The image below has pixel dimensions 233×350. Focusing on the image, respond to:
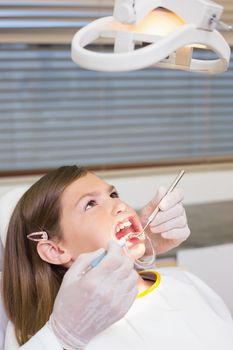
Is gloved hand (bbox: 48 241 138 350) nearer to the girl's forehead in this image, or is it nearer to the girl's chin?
the girl's chin

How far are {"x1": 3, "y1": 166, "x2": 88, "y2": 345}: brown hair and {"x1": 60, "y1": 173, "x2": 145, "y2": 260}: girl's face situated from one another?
29 mm

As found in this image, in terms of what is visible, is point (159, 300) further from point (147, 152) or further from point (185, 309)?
point (147, 152)

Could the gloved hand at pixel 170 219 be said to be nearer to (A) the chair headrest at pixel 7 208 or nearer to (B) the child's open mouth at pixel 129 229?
(B) the child's open mouth at pixel 129 229

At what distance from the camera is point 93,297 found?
1.09 meters

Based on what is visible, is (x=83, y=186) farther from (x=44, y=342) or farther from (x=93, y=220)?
(x=44, y=342)

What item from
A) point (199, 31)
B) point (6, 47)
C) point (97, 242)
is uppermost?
point (199, 31)

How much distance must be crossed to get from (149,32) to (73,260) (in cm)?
65

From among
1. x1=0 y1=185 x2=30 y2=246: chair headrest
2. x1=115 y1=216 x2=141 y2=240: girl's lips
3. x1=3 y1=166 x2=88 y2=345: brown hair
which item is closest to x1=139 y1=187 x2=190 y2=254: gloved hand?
x1=115 y1=216 x2=141 y2=240: girl's lips

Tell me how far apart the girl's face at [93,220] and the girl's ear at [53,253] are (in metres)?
0.02

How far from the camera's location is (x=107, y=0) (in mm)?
2209

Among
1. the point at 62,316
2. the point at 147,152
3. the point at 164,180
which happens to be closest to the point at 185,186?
the point at 164,180

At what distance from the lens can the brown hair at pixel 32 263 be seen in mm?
1378

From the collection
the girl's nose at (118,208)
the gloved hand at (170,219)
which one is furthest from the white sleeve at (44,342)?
the gloved hand at (170,219)

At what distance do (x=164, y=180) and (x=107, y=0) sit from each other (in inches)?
31.9
